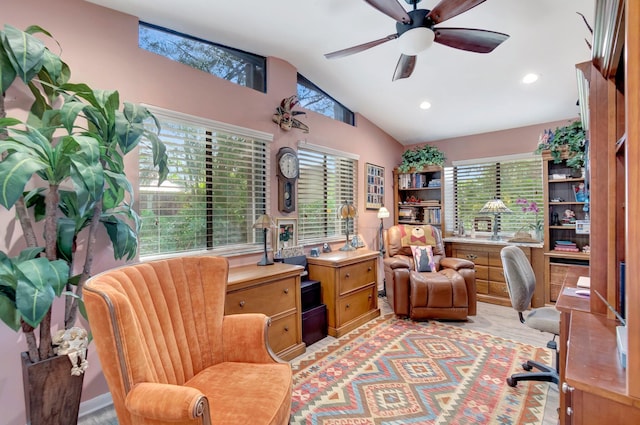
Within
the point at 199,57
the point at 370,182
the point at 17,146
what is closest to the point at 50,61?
the point at 17,146

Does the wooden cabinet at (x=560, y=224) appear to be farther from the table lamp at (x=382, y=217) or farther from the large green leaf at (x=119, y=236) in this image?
the large green leaf at (x=119, y=236)

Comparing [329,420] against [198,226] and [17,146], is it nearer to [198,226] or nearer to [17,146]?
[198,226]

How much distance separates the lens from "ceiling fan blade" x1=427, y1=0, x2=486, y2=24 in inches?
63.4

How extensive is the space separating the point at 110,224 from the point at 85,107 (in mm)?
628

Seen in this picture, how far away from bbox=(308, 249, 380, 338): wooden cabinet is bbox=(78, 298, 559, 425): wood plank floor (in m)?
0.25

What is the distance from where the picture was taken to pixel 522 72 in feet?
9.57

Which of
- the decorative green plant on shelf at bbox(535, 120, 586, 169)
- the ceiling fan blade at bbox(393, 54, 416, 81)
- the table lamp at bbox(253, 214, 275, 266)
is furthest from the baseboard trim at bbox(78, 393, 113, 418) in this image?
the decorative green plant on shelf at bbox(535, 120, 586, 169)

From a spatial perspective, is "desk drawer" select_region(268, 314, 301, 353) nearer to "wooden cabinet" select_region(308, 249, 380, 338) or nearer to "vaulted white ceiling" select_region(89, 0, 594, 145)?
"wooden cabinet" select_region(308, 249, 380, 338)

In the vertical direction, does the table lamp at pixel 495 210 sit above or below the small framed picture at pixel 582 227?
above

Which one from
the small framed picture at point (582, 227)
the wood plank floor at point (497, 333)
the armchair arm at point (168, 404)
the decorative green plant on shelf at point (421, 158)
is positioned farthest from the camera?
the decorative green plant on shelf at point (421, 158)

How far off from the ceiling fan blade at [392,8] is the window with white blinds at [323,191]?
1.73m

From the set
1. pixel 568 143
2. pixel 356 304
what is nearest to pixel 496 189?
pixel 568 143

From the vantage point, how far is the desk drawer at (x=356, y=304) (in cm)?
306

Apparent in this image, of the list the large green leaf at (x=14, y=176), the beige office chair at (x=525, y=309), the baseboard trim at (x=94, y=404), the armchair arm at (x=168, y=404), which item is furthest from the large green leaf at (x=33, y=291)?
the beige office chair at (x=525, y=309)
